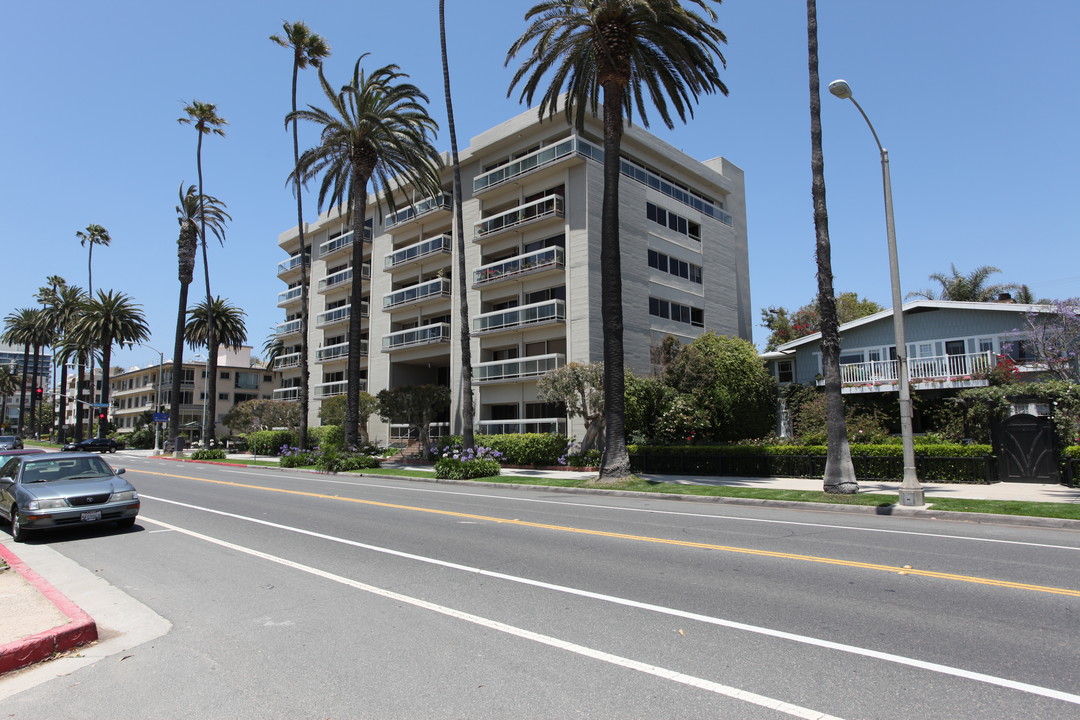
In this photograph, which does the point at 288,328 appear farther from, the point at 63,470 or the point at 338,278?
the point at 63,470

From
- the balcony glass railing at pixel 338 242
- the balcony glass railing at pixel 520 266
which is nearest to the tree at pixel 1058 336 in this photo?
the balcony glass railing at pixel 520 266

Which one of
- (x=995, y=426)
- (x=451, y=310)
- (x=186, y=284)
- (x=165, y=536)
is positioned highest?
(x=186, y=284)

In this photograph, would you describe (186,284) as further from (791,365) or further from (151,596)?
(151,596)

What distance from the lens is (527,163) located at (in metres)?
36.3

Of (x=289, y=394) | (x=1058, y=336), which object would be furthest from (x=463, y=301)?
(x=289, y=394)

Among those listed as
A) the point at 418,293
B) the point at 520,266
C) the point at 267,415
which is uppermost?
the point at 520,266

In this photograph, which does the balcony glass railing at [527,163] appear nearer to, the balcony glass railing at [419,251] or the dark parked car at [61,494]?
the balcony glass railing at [419,251]

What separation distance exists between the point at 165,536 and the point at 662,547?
8.51 metres

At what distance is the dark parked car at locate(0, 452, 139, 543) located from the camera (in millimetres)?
10758

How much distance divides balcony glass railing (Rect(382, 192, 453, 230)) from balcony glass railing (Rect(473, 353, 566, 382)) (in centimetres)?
1078

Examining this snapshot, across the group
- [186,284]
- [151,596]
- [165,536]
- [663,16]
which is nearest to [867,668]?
[151,596]

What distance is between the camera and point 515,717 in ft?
13.1

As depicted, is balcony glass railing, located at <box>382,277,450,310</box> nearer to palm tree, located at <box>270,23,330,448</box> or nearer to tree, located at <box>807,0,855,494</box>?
palm tree, located at <box>270,23,330,448</box>

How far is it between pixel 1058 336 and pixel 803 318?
2399cm
